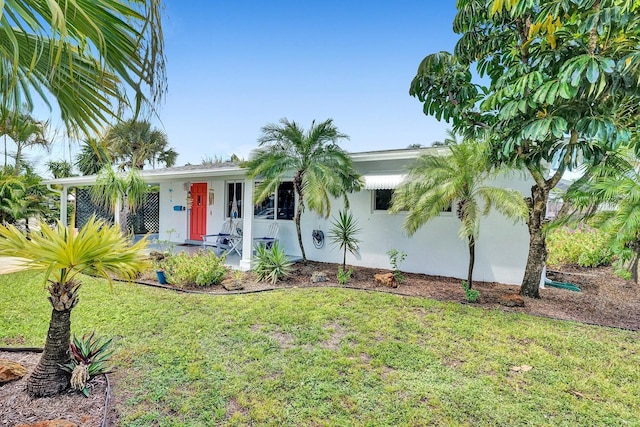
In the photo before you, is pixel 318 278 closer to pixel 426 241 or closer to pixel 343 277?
pixel 343 277

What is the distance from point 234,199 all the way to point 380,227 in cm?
741

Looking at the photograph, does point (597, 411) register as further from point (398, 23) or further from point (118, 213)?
point (118, 213)

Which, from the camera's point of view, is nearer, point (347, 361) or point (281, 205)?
point (347, 361)

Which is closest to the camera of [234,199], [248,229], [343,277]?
[343,277]

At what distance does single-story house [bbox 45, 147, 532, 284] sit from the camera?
9.99 meters

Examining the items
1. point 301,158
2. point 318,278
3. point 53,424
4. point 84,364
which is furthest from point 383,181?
point 53,424

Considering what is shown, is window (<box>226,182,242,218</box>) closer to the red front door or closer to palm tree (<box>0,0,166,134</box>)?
the red front door

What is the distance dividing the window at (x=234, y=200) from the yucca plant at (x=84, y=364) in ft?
35.9

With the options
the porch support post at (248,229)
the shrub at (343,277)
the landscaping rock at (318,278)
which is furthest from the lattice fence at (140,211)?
the shrub at (343,277)

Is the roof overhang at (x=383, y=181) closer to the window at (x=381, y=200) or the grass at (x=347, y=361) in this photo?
the window at (x=381, y=200)

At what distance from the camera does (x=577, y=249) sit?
492 inches

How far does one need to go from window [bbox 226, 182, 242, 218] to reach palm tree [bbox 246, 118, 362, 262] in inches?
188

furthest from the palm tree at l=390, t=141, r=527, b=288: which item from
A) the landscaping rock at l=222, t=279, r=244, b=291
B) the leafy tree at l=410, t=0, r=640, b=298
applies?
the landscaping rock at l=222, t=279, r=244, b=291

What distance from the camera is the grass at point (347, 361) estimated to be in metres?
4.05
